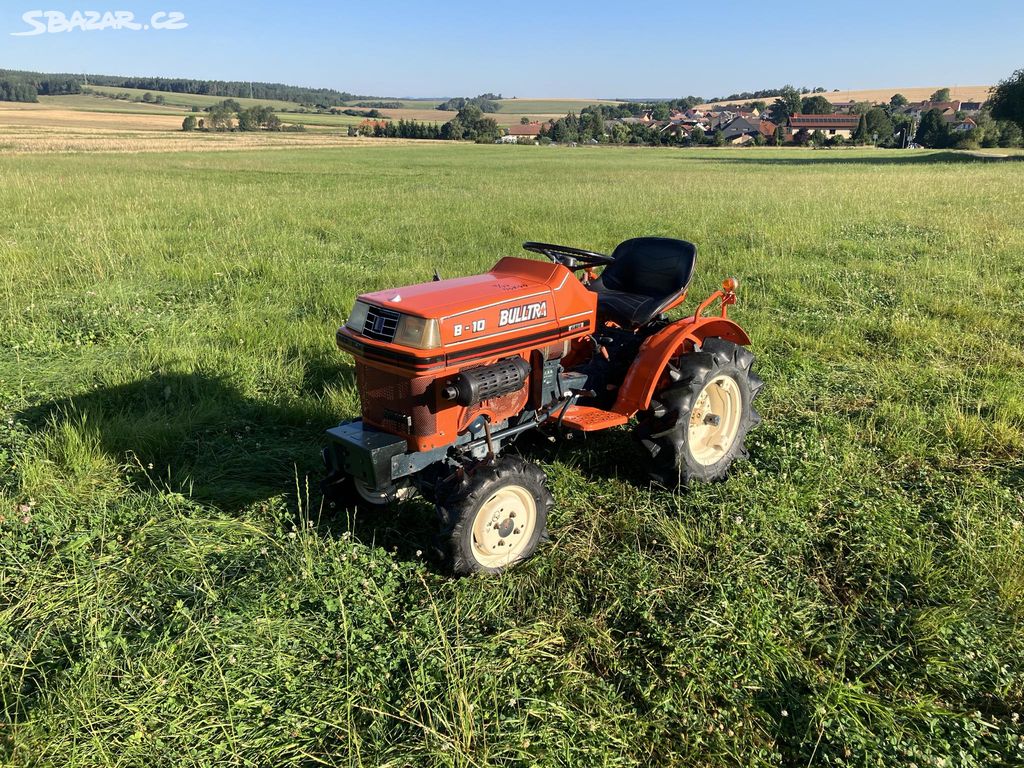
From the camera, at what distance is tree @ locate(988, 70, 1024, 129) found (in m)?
39.6

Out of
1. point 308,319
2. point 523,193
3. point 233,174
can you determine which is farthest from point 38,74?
point 308,319

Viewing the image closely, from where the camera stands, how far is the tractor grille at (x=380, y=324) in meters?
2.80

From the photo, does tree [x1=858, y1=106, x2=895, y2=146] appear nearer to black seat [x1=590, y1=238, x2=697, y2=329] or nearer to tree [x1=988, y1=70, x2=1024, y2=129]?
tree [x1=988, y1=70, x2=1024, y2=129]

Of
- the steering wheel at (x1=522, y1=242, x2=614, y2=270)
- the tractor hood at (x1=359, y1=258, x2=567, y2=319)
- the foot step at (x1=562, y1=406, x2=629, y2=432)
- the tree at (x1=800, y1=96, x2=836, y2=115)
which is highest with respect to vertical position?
the tree at (x1=800, y1=96, x2=836, y2=115)

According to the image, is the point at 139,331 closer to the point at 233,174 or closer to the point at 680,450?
the point at 680,450

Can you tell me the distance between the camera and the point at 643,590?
283 centimetres

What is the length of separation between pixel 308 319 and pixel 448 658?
452 centimetres

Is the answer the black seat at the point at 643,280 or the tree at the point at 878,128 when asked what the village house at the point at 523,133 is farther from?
the black seat at the point at 643,280

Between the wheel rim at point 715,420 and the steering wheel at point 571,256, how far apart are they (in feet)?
3.30

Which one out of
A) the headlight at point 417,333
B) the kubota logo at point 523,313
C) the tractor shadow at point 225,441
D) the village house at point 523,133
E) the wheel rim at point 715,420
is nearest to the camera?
the headlight at point 417,333

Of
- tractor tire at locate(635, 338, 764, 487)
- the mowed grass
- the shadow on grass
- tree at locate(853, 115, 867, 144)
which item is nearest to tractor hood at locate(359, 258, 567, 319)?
tractor tire at locate(635, 338, 764, 487)

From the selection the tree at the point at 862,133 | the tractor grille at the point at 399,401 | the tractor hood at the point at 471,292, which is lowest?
the tractor grille at the point at 399,401

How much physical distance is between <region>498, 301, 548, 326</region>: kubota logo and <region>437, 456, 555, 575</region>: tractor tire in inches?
25.2

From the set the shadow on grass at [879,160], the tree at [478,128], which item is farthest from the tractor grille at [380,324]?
the tree at [478,128]
